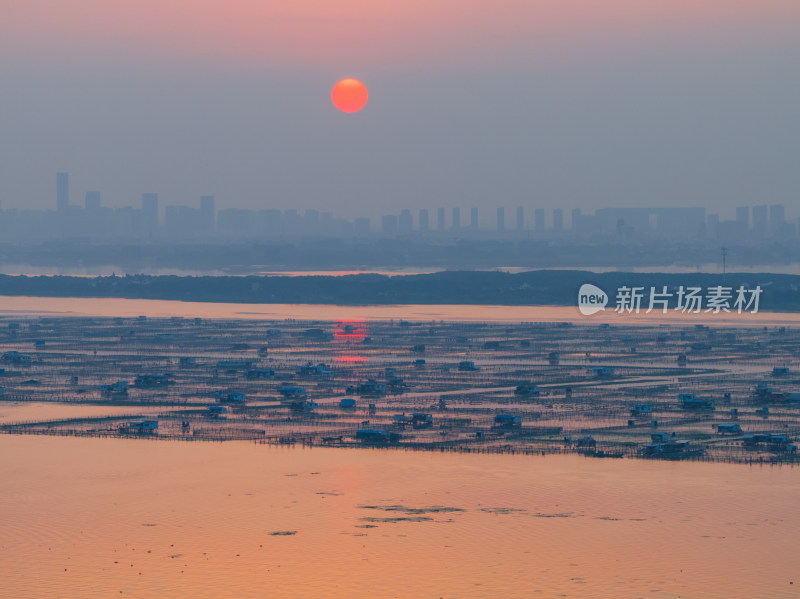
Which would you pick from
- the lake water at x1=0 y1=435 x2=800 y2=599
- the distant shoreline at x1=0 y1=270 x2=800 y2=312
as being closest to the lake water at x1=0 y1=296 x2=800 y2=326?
the distant shoreline at x1=0 y1=270 x2=800 y2=312

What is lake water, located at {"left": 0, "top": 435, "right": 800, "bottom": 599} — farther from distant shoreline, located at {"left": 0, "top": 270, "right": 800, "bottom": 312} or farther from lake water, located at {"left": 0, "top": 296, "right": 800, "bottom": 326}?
distant shoreline, located at {"left": 0, "top": 270, "right": 800, "bottom": 312}

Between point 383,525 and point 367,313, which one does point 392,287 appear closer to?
point 367,313

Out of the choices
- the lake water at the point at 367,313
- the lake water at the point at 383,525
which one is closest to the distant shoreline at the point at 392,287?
the lake water at the point at 367,313

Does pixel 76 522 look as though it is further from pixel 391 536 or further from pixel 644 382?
pixel 644 382

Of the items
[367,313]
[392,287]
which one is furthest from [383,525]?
[392,287]

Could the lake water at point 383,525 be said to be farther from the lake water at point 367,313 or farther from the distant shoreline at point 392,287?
the distant shoreline at point 392,287

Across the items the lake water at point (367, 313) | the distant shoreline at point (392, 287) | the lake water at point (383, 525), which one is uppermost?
the distant shoreline at point (392, 287)

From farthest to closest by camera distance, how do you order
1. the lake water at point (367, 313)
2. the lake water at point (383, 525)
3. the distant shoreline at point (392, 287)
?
1. the distant shoreline at point (392, 287)
2. the lake water at point (367, 313)
3. the lake water at point (383, 525)
